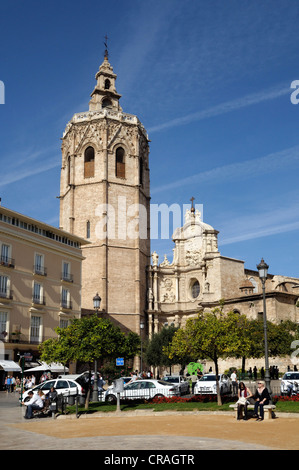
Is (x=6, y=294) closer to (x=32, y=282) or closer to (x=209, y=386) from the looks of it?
(x=32, y=282)

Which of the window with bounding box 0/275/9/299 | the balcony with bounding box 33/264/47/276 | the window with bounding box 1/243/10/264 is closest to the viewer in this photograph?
the window with bounding box 0/275/9/299

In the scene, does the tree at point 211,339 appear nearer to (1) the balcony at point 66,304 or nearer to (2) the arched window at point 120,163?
(1) the balcony at point 66,304

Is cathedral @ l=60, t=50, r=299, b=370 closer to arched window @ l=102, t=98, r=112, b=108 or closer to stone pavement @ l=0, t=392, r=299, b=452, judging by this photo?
arched window @ l=102, t=98, r=112, b=108

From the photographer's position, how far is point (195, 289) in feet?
188

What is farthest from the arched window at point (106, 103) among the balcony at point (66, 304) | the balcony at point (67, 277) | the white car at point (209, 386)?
the white car at point (209, 386)

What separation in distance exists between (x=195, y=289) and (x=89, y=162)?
18.2m

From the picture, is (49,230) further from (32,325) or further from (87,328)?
(87,328)

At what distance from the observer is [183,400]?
→ 19.5 metres

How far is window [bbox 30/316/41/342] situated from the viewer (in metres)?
36.4

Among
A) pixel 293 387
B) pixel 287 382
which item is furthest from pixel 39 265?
pixel 293 387

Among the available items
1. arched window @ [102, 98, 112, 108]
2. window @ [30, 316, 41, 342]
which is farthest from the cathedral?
window @ [30, 316, 41, 342]

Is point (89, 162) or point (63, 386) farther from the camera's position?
point (89, 162)

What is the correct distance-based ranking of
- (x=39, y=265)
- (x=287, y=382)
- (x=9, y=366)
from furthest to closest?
(x=39, y=265), (x=9, y=366), (x=287, y=382)
